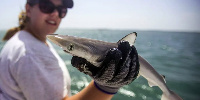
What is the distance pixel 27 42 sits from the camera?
1.83 metres

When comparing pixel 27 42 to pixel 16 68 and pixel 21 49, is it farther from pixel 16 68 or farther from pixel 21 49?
pixel 16 68

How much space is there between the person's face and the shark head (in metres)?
0.85

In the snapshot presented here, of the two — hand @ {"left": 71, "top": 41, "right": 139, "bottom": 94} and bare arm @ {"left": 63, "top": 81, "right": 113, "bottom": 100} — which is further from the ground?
hand @ {"left": 71, "top": 41, "right": 139, "bottom": 94}

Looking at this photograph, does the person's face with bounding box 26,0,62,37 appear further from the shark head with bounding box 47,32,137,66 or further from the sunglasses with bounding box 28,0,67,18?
the shark head with bounding box 47,32,137,66

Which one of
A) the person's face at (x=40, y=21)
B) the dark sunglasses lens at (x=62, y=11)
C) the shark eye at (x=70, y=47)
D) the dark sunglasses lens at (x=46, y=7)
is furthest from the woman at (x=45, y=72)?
the dark sunglasses lens at (x=62, y=11)

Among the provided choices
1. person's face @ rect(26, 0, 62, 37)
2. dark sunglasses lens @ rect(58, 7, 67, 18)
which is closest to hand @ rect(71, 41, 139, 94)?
person's face @ rect(26, 0, 62, 37)

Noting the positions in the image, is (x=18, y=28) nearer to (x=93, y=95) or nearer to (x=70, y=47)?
(x=70, y=47)

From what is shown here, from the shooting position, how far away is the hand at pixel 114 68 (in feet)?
5.67

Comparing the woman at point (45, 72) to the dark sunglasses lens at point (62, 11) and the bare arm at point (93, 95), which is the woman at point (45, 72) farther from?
the dark sunglasses lens at point (62, 11)

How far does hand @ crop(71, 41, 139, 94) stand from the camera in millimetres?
1728

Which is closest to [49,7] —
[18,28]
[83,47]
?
[18,28]

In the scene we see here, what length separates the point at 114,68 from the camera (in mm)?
1732

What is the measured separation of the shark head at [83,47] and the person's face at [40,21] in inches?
33.5

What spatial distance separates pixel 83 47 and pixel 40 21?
1.03m
